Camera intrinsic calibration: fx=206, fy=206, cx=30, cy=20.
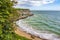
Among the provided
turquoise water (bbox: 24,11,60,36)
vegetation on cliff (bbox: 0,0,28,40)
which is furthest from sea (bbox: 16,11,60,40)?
vegetation on cliff (bbox: 0,0,28,40)

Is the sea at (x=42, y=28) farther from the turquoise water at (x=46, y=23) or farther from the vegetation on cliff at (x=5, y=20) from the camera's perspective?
the vegetation on cliff at (x=5, y=20)

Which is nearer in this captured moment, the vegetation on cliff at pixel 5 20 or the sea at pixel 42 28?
the vegetation on cliff at pixel 5 20

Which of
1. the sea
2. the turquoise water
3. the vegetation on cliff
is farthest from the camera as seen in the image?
the turquoise water

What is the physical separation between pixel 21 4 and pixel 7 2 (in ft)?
95.6

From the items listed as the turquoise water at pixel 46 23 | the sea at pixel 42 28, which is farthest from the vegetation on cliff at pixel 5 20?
the turquoise water at pixel 46 23

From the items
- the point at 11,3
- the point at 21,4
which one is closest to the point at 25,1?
the point at 21,4

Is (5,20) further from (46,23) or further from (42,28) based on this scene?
(46,23)

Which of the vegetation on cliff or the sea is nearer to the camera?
the vegetation on cliff

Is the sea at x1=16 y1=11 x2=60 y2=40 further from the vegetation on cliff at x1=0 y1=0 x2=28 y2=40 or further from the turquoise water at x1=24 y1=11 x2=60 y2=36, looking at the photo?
the vegetation on cliff at x1=0 y1=0 x2=28 y2=40

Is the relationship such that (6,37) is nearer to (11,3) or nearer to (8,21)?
(8,21)

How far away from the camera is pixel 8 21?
7.08 metres

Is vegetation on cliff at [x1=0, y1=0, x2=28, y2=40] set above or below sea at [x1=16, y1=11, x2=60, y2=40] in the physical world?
above

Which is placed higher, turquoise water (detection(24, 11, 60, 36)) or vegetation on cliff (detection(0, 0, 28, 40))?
vegetation on cliff (detection(0, 0, 28, 40))

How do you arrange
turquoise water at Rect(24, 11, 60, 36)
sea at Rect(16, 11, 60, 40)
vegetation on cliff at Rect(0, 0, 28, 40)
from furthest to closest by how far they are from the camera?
turquoise water at Rect(24, 11, 60, 36) < sea at Rect(16, 11, 60, 40) < vegetation on cliff at Rect(0, 0, 28, 40)
